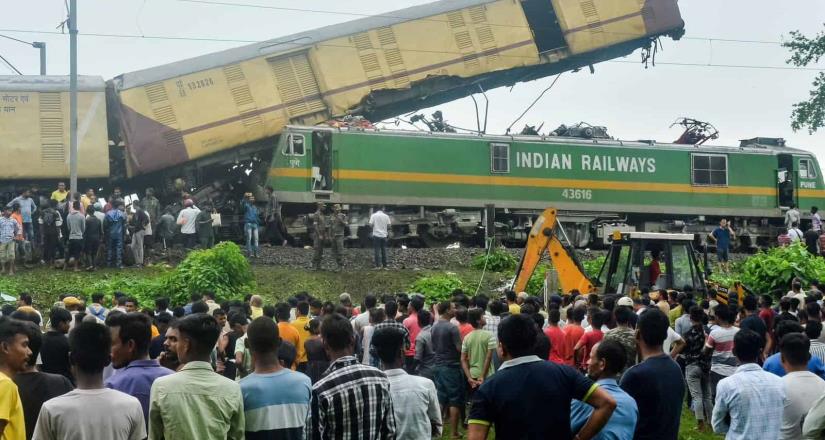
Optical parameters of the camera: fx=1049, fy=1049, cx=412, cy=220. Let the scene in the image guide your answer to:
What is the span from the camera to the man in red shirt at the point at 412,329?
1103 cm

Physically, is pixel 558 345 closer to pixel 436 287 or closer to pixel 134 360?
pixel 134 360

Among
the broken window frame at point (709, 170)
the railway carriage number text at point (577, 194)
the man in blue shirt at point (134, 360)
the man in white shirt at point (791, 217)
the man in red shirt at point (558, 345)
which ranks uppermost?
the broken window frame at point (709, 170)

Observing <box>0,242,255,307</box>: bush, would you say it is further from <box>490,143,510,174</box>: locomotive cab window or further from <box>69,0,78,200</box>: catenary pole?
<box>490,143,510,174</box>: locomotive cab window

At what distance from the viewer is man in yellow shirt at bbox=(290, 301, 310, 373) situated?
9797 mm

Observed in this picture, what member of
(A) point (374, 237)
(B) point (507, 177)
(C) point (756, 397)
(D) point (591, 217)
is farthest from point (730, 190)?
(C) point (756, 397)

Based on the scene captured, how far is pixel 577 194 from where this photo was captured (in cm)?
2666

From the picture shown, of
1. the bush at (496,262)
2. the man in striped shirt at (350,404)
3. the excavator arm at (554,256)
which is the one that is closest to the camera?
the man in striped shirt at (350,404)

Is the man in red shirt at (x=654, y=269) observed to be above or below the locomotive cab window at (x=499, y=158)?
below

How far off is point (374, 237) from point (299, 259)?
1.73m

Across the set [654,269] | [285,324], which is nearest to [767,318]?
[654,269]

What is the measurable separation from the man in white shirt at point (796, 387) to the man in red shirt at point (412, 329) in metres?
4.89

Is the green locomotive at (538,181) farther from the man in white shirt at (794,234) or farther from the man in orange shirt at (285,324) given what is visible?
the man in orange shirt at (285,324)

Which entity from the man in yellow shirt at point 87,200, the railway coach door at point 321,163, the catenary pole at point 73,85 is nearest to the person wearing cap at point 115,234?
the man in yellow shirt at point 87,200

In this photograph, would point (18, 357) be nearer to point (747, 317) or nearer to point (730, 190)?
point (747, 317)
